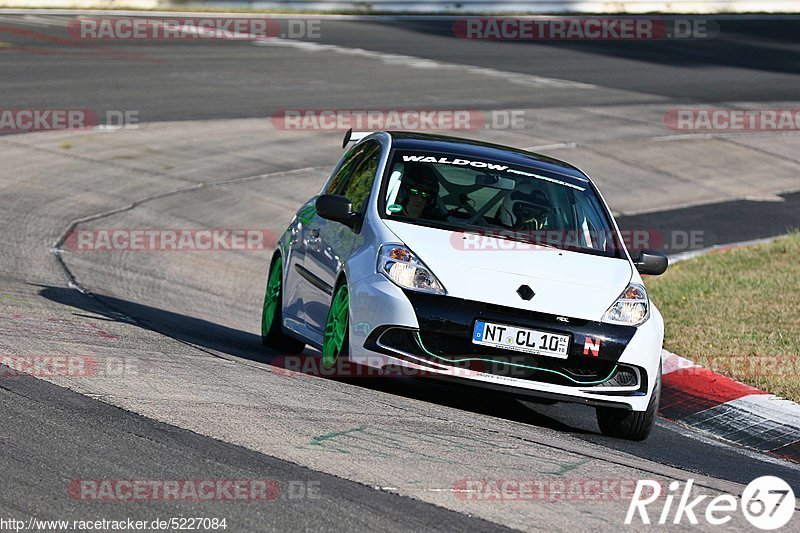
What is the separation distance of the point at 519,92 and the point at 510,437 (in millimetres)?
18650

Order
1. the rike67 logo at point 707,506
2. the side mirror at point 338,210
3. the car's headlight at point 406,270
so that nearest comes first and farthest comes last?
1. the rike67 logo at point 707,506
2. the car's headlight at point 406,270
3. the side mirror at point 338,210

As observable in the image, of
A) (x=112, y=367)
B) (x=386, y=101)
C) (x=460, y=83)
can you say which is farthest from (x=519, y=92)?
(x=112, y=367)

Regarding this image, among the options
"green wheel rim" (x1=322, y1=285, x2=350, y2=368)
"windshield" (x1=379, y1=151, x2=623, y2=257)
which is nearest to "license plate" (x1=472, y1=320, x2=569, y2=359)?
"green wheel rim" (x1=322, y1=285, x2=350, y2=368)

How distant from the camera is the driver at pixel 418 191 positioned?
26.1 ft

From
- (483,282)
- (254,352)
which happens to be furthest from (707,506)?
(254,352)

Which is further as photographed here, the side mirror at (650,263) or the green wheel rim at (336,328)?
the side mirror at (650,263)

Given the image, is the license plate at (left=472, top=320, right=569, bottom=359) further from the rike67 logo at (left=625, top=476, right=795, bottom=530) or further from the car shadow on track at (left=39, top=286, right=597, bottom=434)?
the rike67 logo at (left=625, top=476, right=795, bottom=530)

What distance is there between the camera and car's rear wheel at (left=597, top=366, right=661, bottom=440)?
7.41 meters

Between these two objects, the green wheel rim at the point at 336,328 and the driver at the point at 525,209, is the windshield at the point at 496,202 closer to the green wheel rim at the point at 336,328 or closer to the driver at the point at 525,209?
the driver at the point at 525,209

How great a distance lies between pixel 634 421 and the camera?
7.43 m

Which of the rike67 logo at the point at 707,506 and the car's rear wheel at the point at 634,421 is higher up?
the rike67 logo at the point at 707,506

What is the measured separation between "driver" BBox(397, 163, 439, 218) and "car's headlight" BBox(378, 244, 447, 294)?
62 centimetres

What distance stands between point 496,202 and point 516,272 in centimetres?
107

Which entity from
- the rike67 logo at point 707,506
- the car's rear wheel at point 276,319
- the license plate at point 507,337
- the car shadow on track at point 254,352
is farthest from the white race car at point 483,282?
the rike67 logo at point 707,506
